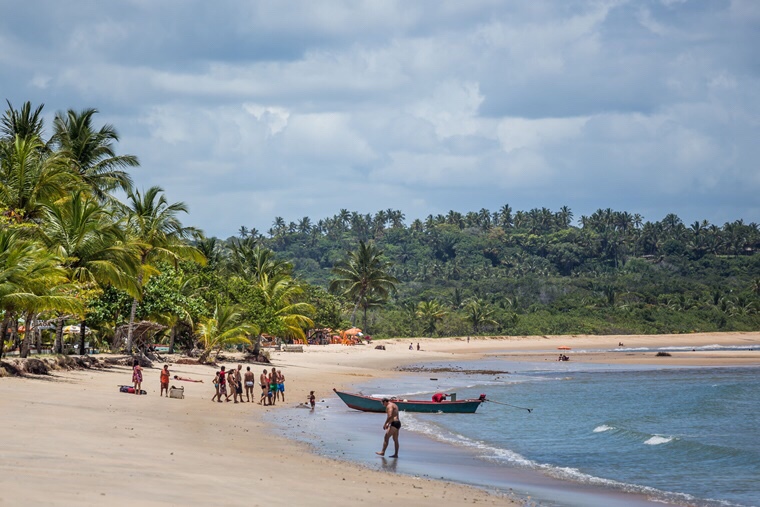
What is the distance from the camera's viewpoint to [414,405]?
3091 cm

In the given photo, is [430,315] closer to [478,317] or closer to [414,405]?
[478,317]

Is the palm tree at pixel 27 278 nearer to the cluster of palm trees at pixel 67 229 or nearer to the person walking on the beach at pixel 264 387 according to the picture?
the cluster of palm trees at pixel 67 229

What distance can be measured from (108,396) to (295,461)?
11459 millimetres

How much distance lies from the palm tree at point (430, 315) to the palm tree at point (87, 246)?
2996 inches

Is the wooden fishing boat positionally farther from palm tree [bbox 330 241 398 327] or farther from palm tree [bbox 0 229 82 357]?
palm tree [bbox 330 241 398 327]

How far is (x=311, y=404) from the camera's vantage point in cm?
2984

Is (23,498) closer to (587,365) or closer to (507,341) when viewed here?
(587,365)

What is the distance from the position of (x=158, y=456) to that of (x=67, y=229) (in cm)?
1918

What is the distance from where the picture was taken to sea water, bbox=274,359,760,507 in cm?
1788

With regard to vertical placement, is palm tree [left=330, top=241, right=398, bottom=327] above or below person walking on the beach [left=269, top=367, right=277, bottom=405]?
above

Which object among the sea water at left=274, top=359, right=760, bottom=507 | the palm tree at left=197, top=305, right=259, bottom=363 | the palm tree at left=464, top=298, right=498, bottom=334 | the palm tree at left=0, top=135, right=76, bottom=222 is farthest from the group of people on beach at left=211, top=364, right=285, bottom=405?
the palm tree at left=464, top=298, right=498, bottom=334

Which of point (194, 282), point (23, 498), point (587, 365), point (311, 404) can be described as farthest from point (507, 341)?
point (23, 498)

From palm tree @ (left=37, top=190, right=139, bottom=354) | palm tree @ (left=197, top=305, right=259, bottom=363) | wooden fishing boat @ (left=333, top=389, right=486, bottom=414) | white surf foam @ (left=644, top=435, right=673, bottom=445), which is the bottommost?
white surf foam @ (left=644, top=435, right=673, bottom=445)

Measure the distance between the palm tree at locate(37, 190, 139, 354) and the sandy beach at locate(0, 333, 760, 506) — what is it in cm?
392
